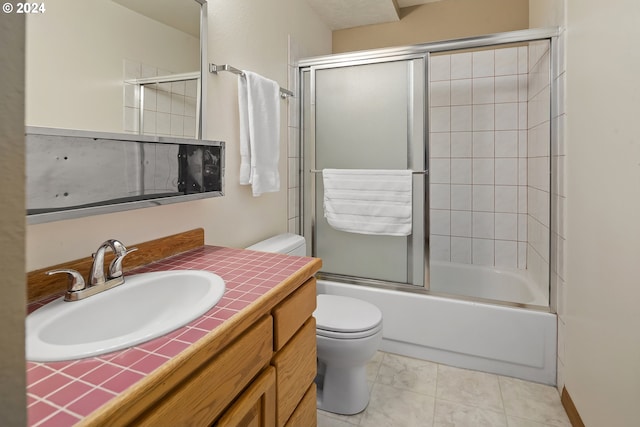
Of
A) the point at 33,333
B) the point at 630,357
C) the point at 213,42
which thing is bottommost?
the point at 630,357

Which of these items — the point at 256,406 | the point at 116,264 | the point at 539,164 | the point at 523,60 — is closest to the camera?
the point at 256,406

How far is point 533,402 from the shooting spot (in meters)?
1.67

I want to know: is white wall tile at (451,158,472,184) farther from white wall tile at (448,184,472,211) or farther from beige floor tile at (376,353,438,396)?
beige floor tile at (376,353,438,396)

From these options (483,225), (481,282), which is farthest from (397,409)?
(483,225)

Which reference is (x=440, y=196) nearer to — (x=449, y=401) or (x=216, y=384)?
(x=449, y=401)

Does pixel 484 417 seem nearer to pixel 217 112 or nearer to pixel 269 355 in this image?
pixel 269 355

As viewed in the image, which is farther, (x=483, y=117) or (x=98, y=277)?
(x=483, y=117)

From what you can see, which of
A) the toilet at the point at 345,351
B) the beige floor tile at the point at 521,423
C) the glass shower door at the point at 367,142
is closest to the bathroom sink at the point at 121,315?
the toilet at the point at 345,351

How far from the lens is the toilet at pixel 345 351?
1547 mm

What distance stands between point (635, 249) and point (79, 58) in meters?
1.68

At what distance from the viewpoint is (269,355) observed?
0.95 meters

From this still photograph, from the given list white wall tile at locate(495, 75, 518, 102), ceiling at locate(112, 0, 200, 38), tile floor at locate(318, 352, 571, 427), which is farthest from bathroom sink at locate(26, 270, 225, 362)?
white wall tile at locate(495, 75, 518, 102)

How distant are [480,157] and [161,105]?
235 centimetres

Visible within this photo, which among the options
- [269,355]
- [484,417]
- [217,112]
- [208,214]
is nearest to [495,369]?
[484,417]
